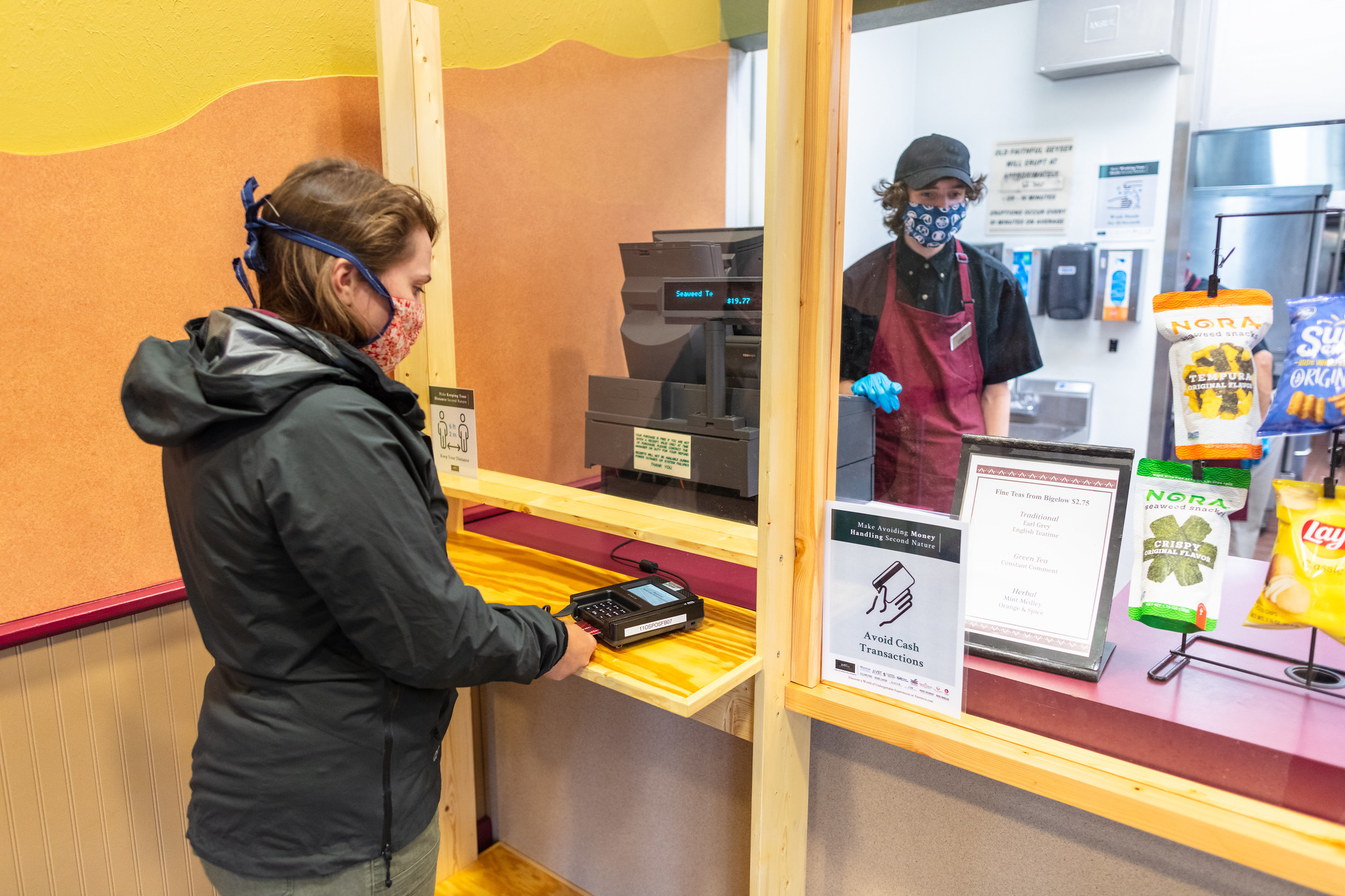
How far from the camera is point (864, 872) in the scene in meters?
1.39

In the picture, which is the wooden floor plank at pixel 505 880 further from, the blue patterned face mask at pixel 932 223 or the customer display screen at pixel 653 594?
the blue patterned face mask at pixel 932 223

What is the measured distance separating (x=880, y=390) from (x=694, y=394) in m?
0.34

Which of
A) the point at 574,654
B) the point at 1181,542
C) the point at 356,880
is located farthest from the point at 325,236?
the point at 1181,542

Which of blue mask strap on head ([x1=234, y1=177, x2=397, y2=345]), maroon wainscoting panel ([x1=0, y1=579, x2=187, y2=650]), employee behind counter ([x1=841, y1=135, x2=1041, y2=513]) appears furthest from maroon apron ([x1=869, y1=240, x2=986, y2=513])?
maroon wainscoting panel ([x1=0, y1=579, x2=187, y2=650])

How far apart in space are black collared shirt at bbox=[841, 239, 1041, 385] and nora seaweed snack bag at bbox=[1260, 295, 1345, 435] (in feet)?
1.77

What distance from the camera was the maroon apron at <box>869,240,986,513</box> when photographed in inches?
53.7

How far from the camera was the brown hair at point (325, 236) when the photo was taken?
3.47 feet

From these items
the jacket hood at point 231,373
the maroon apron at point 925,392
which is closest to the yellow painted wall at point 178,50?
the jacket hood at point 231,373

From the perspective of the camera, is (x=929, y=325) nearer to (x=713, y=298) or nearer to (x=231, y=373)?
(x=713, y=298)

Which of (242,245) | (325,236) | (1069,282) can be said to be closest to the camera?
(325,236)

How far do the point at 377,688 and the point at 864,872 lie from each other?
86 centimetres

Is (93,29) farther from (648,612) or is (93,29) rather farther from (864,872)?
(864,872)

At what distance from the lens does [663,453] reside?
1616mm

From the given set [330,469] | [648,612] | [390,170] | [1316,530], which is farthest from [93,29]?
[1316,530]
